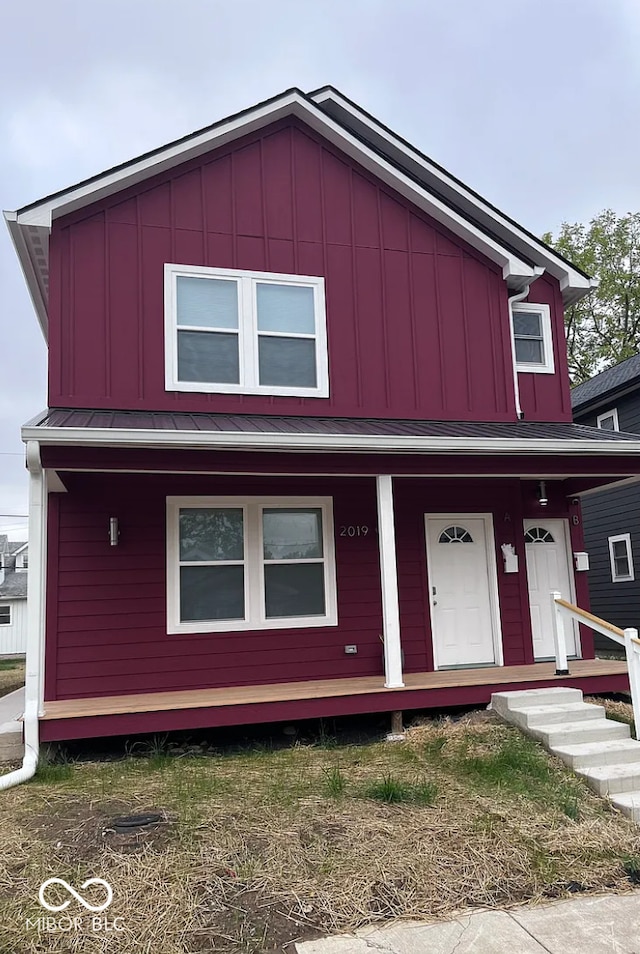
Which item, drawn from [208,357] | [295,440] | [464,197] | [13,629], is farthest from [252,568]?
[13,629]

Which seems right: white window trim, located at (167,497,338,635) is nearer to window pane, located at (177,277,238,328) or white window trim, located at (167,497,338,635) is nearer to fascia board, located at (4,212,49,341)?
window pane, located at (177,277,238,328)

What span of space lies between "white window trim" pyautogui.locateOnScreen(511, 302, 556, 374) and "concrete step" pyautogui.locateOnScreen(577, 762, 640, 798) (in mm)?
5421

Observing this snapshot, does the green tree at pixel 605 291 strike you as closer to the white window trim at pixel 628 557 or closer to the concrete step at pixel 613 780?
the white window trim at pixel 628 557

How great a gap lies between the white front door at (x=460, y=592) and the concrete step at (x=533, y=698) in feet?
4.60

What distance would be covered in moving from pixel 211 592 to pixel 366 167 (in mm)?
5472

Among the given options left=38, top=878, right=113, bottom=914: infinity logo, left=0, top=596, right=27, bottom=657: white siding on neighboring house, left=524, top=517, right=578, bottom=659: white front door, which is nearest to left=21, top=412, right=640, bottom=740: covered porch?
left=524, top=517, right=578, bottom=659: white front door

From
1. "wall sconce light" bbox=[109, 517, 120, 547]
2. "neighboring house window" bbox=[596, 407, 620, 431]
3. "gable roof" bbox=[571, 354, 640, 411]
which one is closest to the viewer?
"wall sconce light" bbox=[109, 517, 120, 547]

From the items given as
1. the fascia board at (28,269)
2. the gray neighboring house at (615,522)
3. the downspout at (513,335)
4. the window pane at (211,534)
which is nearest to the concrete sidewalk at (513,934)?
the window pane at (211,534)

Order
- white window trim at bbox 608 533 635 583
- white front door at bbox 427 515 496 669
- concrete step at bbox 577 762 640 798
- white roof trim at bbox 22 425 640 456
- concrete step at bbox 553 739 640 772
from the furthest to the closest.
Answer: white window trim at bbox 608 533 635 583
white front door at bbox 427 515 496 669
white roof trim at bbox 22 425 640 456
concrete step at bbox 553 739 640 772
concrete step at bbox 577 762 640 798

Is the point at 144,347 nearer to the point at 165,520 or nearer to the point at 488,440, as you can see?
the point at 165,520

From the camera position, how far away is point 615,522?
15688mm

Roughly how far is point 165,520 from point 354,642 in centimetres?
250

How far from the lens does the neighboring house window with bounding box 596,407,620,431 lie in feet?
51.4

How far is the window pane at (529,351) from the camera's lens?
982cm
